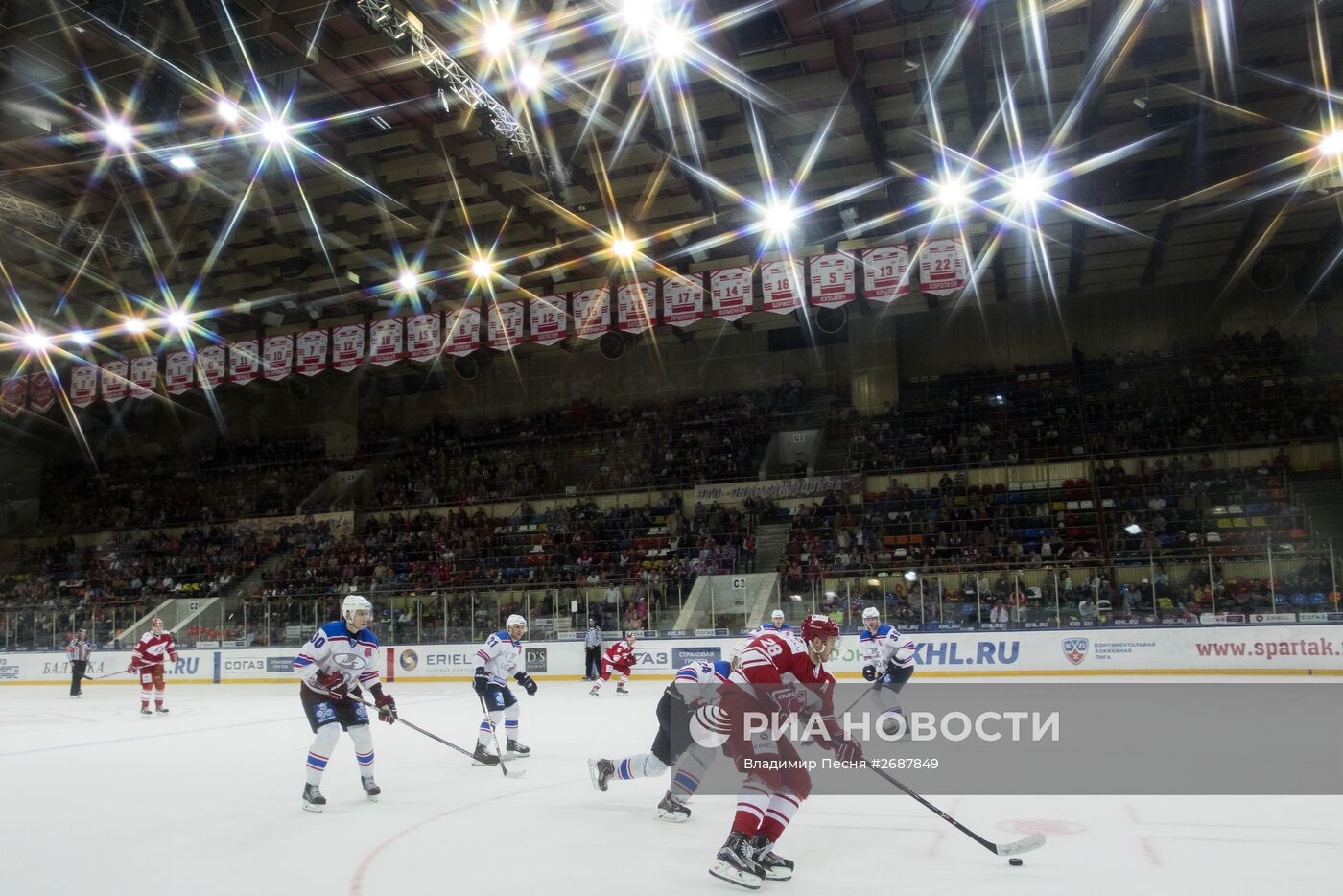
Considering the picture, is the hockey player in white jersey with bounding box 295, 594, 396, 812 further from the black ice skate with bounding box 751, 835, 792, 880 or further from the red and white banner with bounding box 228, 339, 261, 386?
the red and white banner with bounding box 228, 339, 261, 386

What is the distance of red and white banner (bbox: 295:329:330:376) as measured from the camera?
23281mm

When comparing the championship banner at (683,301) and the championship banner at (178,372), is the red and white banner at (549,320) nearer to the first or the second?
the championship banner at (683,301)

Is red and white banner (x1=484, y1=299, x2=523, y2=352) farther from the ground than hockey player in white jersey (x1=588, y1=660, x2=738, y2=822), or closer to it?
farther from the ground

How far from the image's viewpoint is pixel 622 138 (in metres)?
17.2

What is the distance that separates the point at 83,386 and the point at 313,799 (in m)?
23.5

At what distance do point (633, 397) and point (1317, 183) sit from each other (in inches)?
768

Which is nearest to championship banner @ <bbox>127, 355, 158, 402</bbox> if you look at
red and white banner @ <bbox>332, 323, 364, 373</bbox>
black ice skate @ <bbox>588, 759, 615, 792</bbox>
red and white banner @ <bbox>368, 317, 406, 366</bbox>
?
red and white banner @ <bbox>332, 323, 364, 373</bbox>

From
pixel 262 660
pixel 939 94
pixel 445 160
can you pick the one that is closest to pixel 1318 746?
pixel 939 94

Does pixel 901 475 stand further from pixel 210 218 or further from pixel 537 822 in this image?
pixel 537 822

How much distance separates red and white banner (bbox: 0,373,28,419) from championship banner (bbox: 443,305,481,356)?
1315 cm

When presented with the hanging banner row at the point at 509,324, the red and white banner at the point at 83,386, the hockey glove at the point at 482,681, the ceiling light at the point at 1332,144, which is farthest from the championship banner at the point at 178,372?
the ceiling light at the point at 1332,144

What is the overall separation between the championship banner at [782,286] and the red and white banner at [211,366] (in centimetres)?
1365

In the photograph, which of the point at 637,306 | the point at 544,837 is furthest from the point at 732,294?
the point at 544,837

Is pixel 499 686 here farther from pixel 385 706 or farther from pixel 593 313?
pixel 593 313
